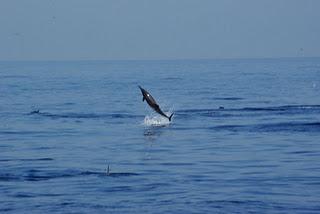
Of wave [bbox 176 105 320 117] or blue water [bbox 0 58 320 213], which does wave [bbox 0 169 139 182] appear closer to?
blue water [bbox 0 58 320 213]

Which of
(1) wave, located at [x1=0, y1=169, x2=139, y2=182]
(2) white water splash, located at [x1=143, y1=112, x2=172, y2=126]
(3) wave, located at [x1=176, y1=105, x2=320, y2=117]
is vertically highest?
(3) wave, located at [x1=176, y1=105, x2=320, y2=117]

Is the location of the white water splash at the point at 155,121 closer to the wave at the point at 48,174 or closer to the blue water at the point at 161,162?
the blue water at the point at 161,162

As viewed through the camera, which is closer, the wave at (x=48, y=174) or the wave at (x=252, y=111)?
the wave at (x=48, y=174)

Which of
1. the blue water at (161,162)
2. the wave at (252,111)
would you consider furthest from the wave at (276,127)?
the wave at (252,111)

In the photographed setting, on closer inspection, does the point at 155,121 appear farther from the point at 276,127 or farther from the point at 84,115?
the point at 84,115

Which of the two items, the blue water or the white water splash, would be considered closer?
the blue water

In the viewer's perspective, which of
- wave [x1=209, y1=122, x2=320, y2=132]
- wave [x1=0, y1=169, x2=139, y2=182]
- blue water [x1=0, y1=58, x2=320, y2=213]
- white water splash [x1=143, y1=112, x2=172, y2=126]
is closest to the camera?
blue water [x1=0, y1=58, x2=320, y2=213]

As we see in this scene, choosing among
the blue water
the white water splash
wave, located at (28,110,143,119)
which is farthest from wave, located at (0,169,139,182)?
wave, located at (28,110,143,119)

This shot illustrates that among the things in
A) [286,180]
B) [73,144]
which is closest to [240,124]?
→ [73,144]

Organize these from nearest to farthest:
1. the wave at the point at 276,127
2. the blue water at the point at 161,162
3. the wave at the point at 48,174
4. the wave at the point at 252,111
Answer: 1. the blue water at the point at 161,162
2. the wave at the point at 48,174
3. the wave at the point at 276,127
4. the wave at the point at 252,111

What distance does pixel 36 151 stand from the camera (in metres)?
30.5

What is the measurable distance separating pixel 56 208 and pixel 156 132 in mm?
18551

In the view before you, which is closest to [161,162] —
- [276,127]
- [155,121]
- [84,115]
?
[276,127]

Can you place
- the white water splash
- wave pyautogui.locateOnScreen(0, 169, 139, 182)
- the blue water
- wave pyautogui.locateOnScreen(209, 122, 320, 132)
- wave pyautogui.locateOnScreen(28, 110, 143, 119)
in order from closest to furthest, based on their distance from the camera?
the blue water < wave pyautogui.locateOnScreen(0, 169, 139, 182) < wave pyautogui.locateOnScreen(209, 122, 320, 132) < the white water splash < wave pyautogui.locateOnScreen(28, 110, 143, 119)
